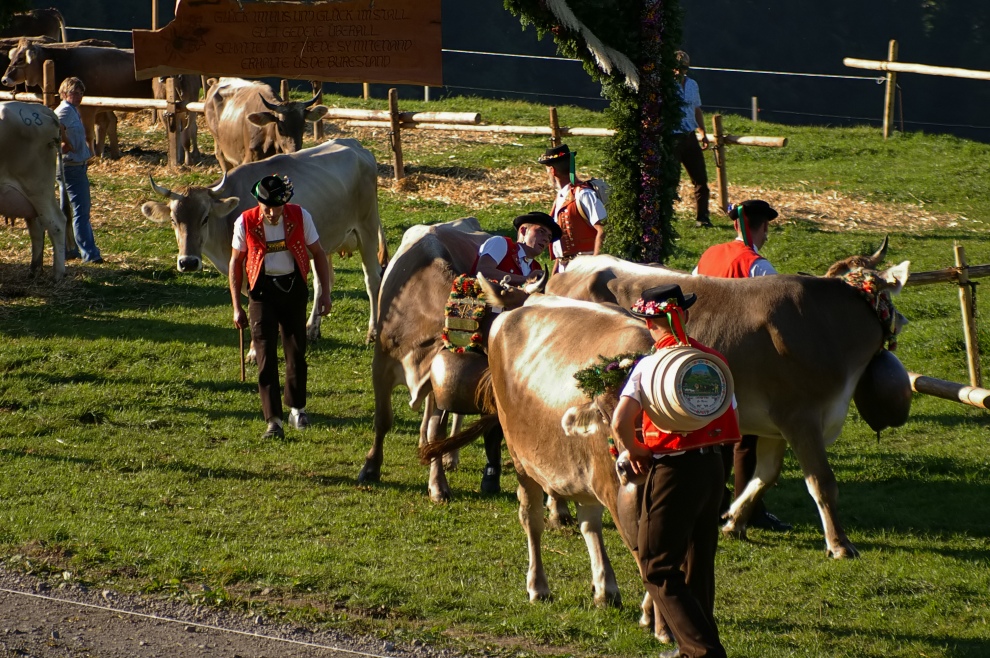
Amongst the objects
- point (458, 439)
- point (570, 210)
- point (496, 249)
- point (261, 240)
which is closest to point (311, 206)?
point (261, 240)

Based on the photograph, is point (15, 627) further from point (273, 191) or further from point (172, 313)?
point (172, 313)

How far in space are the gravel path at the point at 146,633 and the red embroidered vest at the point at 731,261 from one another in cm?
346

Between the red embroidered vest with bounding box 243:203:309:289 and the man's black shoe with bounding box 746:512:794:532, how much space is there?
3889 millimetres

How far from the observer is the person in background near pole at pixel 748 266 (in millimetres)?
7660

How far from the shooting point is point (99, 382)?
10.7m

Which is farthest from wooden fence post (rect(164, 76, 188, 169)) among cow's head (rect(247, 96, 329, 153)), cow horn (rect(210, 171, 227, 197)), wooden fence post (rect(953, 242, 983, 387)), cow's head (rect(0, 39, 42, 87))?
wooden fence post (rect(953, 242, 983, 387))

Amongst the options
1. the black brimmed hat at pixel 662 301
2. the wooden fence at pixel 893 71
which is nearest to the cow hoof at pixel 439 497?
the black brimmed hat at pixel 662 301

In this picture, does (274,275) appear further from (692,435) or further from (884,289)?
(692,435)

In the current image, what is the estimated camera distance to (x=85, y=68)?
21.2 m

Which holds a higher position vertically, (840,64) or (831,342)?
(840,64)

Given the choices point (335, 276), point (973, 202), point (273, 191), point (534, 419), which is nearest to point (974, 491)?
point (534, 419)

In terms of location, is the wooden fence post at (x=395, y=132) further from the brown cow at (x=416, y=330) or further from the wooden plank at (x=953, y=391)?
the wooden plank at (x=953, y=391)

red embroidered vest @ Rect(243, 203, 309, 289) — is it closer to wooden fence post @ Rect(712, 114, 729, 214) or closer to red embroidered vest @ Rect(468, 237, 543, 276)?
red embroidered vest @ Rect(468, 237, 543, 276)

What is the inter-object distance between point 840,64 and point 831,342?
49612 mm
